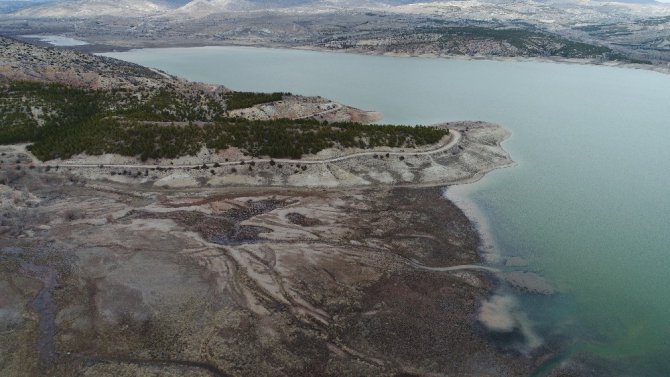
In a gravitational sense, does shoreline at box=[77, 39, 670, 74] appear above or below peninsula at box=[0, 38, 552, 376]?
above

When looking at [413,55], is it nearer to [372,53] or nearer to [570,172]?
[372,53]

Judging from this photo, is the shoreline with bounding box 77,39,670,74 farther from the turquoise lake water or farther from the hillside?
the hillside

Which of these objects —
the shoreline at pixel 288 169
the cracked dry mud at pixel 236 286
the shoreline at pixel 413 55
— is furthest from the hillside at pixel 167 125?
the shoreline at pixel 413 55

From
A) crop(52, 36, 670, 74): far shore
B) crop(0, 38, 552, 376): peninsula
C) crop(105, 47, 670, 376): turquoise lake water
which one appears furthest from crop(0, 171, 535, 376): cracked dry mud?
crop(52, 36, 670, 74): far shore

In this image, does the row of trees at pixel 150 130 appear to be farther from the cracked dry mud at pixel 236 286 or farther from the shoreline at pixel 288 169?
the cracked dry mud at pixel 236 286

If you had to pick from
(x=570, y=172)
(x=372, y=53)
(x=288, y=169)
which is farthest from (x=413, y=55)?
(x=288, y=169)

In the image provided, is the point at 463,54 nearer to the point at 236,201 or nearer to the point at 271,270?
the point at 236,201

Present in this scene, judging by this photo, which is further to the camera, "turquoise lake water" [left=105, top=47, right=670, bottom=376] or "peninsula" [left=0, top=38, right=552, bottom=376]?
"turquoise lake water" [left=105, top=47, right=670, bottom=376]
